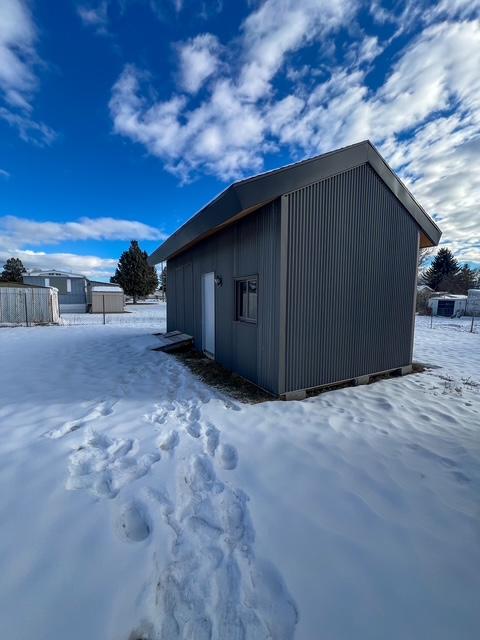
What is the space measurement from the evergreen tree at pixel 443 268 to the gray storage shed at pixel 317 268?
32.7 m

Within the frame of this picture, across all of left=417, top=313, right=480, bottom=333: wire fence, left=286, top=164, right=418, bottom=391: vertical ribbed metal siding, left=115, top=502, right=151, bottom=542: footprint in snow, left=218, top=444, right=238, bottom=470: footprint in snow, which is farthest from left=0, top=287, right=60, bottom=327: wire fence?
left=417, top=313, right=480, bottom=333: wire fence

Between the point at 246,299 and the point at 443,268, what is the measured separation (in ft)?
120

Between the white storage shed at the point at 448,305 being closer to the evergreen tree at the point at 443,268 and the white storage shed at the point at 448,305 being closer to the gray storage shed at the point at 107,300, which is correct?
the evergreen tree at the point at 443,268

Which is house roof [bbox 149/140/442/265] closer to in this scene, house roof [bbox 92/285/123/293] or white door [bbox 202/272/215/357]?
white door [bbox 202/272/215/357]

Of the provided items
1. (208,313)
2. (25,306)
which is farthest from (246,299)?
(25,306)

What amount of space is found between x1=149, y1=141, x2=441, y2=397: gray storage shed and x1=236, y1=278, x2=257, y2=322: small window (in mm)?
21

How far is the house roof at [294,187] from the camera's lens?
11.8 feet

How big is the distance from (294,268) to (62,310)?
2742 centimetres

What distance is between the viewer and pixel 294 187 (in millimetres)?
3865

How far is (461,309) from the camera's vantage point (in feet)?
72.1

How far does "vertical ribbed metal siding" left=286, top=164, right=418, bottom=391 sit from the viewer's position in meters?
4.24

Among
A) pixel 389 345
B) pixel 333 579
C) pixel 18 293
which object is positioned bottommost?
pixel 333 579

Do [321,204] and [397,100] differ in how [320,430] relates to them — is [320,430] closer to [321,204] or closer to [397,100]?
[321,204]

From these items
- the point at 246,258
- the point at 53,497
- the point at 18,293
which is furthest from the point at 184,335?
the point at 18,293
